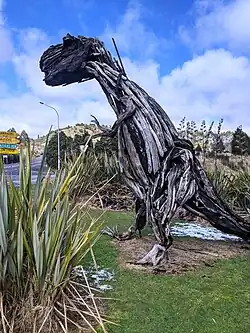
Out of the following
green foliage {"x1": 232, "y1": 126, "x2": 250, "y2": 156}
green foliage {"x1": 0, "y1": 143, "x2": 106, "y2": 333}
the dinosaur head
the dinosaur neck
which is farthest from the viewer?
green foliage {"x1": 232, "y1": 126, "x2": 250, "y2": 156}

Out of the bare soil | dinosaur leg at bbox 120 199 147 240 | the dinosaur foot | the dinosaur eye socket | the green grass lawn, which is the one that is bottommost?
the green grass lawn

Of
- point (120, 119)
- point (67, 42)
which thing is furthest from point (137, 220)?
point (67, 42)

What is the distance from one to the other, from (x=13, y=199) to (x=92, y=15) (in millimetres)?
4552

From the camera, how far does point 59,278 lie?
11.0 ft

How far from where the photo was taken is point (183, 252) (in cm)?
604

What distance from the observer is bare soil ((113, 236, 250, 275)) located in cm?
529

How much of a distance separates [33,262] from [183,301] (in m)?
1.64

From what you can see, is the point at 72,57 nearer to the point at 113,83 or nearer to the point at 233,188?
the point at 113,83

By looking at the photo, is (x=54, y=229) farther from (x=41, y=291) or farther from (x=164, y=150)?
(x=164, y=150)

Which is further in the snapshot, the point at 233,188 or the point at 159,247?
the point at 233,188

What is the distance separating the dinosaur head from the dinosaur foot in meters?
2.77

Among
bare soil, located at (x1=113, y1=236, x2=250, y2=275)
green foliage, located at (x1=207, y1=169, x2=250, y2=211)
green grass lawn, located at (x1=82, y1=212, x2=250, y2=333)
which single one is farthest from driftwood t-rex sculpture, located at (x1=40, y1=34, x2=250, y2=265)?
green foliage, located at (x1=207, y1=169, x2=250, y2=211)

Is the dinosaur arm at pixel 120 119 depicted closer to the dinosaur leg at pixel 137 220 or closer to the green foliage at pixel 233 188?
the dinosaur leg at pixel 137 220

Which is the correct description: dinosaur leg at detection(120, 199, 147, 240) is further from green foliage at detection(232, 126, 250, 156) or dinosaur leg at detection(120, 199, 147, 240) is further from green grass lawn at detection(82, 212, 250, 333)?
green foliage at detection(232, 126, 250, 156)
